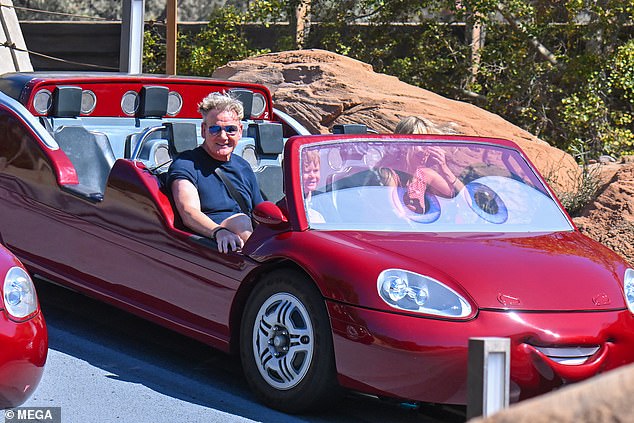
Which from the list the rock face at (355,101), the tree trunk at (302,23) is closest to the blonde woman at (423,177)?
the rock face at (355,101)

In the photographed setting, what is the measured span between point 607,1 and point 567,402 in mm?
11767

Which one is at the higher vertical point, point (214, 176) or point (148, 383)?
point (214, 176)

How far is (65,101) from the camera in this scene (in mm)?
6906

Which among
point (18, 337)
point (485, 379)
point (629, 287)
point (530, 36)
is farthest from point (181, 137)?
point (530, 36)

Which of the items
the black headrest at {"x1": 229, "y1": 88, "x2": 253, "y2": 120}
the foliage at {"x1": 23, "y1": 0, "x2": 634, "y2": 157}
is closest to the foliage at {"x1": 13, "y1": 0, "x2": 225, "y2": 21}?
the foliage at {"x1": 23, "y1": 0, "x2": 634, "y2": 157}

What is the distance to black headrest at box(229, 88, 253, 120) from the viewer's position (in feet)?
24.9

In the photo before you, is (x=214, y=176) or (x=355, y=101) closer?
(x=214, y=176)

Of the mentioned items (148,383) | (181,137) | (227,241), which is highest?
(181,137)

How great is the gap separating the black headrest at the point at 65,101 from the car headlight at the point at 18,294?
259 centimetres

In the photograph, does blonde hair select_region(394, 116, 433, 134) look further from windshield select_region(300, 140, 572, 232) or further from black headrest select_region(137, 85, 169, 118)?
black headrest select_region(137, 85, 169, 118)

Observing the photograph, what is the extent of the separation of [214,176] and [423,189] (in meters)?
1.22

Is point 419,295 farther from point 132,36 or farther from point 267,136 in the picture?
point 132,36

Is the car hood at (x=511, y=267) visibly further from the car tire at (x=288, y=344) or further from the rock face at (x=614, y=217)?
the rock face at (x=614, y=217)

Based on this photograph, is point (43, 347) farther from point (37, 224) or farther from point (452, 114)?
point (452, 114)
